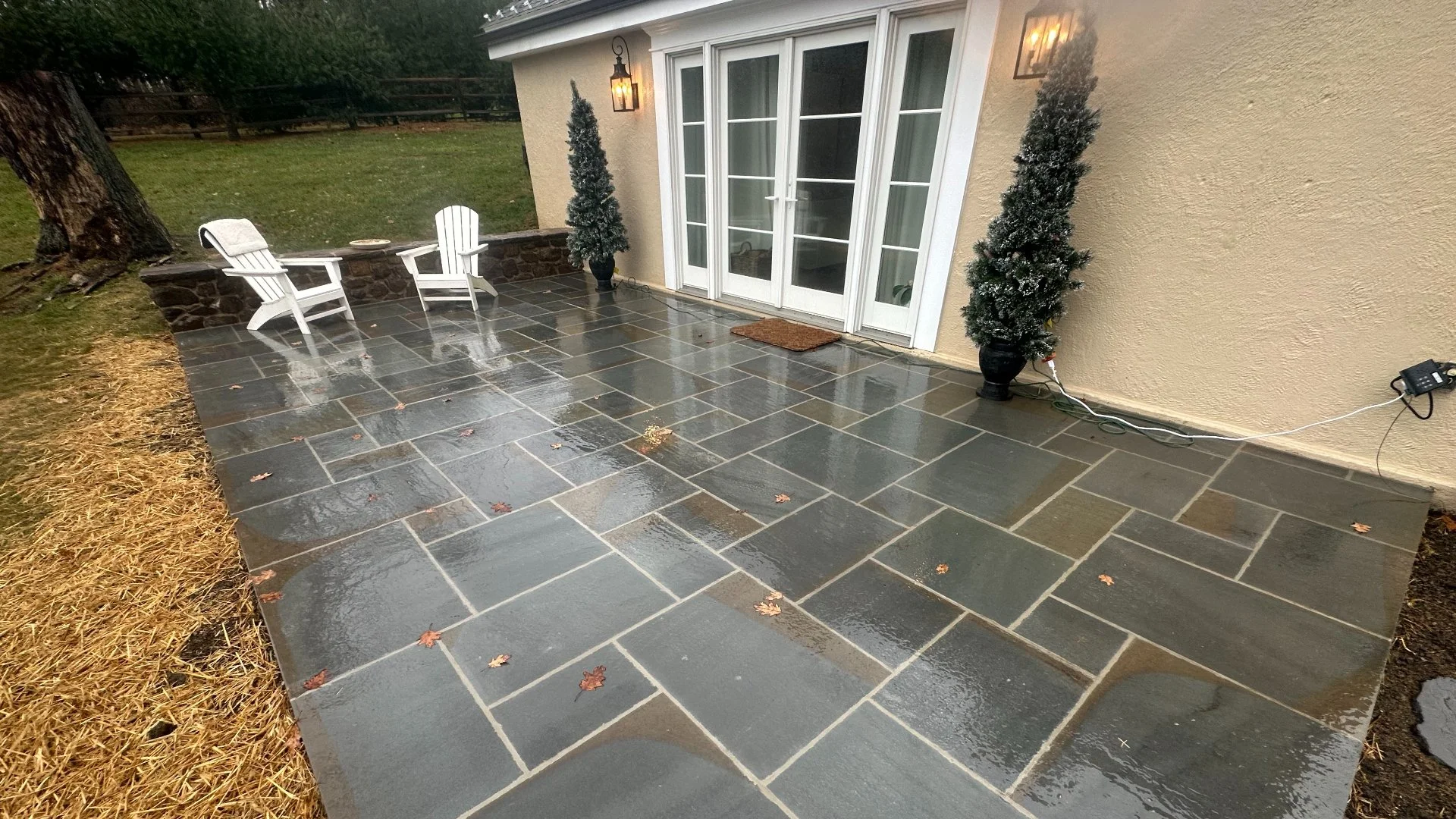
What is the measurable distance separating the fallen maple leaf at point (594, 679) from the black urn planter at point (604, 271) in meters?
4.52

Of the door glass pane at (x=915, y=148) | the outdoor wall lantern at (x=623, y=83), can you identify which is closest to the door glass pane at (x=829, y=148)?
the door glass pane at (x=915, y=148)

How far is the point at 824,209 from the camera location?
3992mm

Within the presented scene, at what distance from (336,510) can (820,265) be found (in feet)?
10.8

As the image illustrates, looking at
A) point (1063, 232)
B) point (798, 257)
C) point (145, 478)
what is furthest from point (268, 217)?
point (1063, 232)

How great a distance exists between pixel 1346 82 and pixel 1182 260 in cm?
76

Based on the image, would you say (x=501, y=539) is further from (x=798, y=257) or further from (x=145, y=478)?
(x=798, y=257)

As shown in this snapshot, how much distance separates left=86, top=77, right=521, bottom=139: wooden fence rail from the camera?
10.3m

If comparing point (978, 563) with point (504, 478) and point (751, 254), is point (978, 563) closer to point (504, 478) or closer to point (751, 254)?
point (504, 478)

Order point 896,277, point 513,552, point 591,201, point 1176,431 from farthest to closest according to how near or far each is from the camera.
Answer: point 591,201 → point 896,277 → point 1176,431 → point 513,552

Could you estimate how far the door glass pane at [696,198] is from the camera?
4824 millimetres

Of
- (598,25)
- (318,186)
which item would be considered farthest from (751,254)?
(318,186)

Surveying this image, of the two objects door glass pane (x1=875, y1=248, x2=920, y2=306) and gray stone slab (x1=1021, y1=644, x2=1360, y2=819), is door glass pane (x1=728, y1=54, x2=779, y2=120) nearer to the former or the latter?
door glass pane (x1=875, y1=248, x2=920, y2=306)

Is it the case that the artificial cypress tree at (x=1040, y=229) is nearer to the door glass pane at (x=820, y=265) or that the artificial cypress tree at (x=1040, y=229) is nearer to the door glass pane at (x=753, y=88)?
the door glass pane at (x=820, y=265)

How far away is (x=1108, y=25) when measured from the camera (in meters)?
2.50
